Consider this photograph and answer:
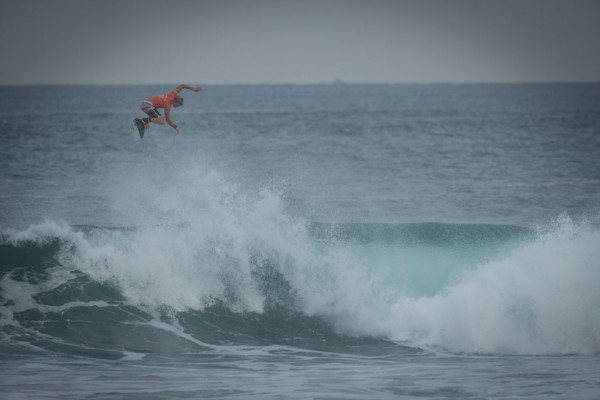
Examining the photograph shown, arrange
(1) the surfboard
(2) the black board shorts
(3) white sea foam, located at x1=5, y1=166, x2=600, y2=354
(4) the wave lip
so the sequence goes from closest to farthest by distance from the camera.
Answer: (4) the wave lip → (3) white sea foam, located at x1=5, y1=166, x2=600, y2=354 → (2) the black board shorts → (1) the surfboard

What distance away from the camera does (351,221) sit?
868 inches

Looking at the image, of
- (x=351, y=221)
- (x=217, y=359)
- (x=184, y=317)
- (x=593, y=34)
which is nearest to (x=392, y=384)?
(x=217, y=359)

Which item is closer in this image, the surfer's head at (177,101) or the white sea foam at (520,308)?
Answer: the white sea foam at (520,308)

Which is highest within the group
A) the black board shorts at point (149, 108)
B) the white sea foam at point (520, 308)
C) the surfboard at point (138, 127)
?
the black board shorts at point (149, 108)

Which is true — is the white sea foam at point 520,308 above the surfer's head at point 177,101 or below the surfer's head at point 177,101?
below

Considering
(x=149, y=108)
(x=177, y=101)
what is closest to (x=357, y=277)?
(x=177, y=101)

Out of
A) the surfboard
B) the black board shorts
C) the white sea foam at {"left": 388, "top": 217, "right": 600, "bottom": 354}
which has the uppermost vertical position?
the black board shorts

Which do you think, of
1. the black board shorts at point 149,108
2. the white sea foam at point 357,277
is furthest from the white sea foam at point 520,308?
the black board shorts at point 149,108

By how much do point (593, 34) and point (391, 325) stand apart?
18427 cm

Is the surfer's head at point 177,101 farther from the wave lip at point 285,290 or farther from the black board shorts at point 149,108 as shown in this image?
the wave lip at point 285,290

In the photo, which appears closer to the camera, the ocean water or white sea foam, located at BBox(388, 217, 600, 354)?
the ocean water

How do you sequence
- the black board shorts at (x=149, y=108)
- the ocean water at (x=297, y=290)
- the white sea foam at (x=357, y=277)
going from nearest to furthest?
the ocean water at (x=297, y=290), the white sea foam at (x=357, y=277), the black board shorts at (x=149, y=108)

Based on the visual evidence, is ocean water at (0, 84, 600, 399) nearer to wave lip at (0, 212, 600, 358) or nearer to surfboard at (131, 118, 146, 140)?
wave lip at (0, 212, 600, 358)

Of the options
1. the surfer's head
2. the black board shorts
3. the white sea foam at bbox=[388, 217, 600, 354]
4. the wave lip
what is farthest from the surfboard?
the white sea foam at bbox=[388, 217, 600, 354]
